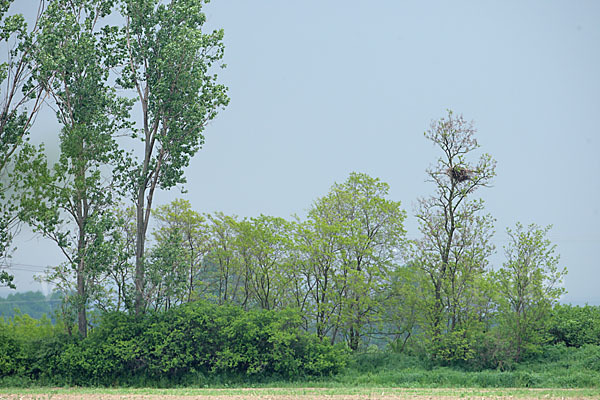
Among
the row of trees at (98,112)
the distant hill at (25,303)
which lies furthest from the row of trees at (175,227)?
the distant hill at (25,303)

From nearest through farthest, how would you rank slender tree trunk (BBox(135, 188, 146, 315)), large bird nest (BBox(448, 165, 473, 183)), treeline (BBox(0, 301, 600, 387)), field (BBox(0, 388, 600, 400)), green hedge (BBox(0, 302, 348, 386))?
field (BBox(0, 388, 600, 400)) → treeline (BBox(0, 301, 600, 387)) → green hedge (BBox(0, 302, 348, 386)) → slender tree trunk (BBox(135, 188, 146, 315)) → large bird nest (BBox(448, 165, 473, 183))

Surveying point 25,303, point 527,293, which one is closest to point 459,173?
point 527,293

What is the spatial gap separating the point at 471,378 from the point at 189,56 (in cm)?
1582

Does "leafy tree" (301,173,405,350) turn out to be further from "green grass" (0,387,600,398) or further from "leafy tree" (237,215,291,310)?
"green grass" (0,387,600,398)

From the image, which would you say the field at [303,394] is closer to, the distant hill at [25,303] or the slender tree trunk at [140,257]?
the slender tree trunk at [140,257]

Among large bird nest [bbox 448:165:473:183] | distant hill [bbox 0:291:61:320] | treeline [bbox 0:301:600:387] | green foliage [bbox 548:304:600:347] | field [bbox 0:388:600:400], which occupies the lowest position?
field [bbox 0:388:600:400]

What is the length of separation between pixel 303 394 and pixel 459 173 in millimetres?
12937

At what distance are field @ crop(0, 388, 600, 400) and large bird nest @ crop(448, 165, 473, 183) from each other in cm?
993

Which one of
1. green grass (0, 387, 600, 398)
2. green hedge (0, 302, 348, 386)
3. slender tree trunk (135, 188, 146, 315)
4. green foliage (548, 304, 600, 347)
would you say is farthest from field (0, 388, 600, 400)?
green foliage (548, 304, 600, 347)

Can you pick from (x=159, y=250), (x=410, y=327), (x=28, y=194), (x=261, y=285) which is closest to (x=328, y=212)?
(x=261, y=285)

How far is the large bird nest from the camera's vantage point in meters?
25.8

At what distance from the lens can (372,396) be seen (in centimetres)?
1620

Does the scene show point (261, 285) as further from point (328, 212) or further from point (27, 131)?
point (27, 131)

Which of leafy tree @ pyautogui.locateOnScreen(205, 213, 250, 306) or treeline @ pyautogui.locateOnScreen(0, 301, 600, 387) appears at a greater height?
leafy tree @ pyautogui.locateOnScreen(205, 213, 250, 306)
